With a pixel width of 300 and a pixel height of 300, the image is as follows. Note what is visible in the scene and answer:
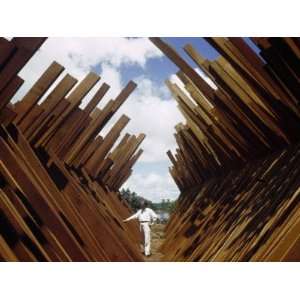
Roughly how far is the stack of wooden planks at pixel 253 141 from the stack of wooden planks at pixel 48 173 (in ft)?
4.38

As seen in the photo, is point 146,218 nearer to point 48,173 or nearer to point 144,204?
point 144,204

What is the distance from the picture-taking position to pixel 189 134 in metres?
12.1

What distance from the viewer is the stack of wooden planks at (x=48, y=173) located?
377 centimetres

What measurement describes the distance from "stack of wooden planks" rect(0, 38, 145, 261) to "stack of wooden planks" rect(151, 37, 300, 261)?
4.38ft

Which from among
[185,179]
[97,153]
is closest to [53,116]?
[97,153]

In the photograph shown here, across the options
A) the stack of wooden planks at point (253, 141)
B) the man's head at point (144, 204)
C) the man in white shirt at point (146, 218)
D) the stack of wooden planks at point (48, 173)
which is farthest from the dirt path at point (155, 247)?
the stack of wooden planks at point (48, 173)

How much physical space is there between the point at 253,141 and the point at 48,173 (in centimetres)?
297

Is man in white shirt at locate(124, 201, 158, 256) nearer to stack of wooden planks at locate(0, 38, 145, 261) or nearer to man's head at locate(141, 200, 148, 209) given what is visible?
man's head at locate(141, 200, 148, 209)

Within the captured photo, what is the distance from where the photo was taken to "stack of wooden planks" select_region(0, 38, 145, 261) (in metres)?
3.77

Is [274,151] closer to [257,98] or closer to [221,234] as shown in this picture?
[257,98]

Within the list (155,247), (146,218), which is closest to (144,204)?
(146,218)

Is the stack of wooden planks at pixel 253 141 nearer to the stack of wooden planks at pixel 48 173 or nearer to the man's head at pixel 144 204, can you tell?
the stack of wooden planks at pixel 48 173

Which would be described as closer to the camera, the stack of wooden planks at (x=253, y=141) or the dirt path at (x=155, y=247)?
the stack of wooden planks at (x=253, y=141)

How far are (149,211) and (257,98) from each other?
4.98 metres
